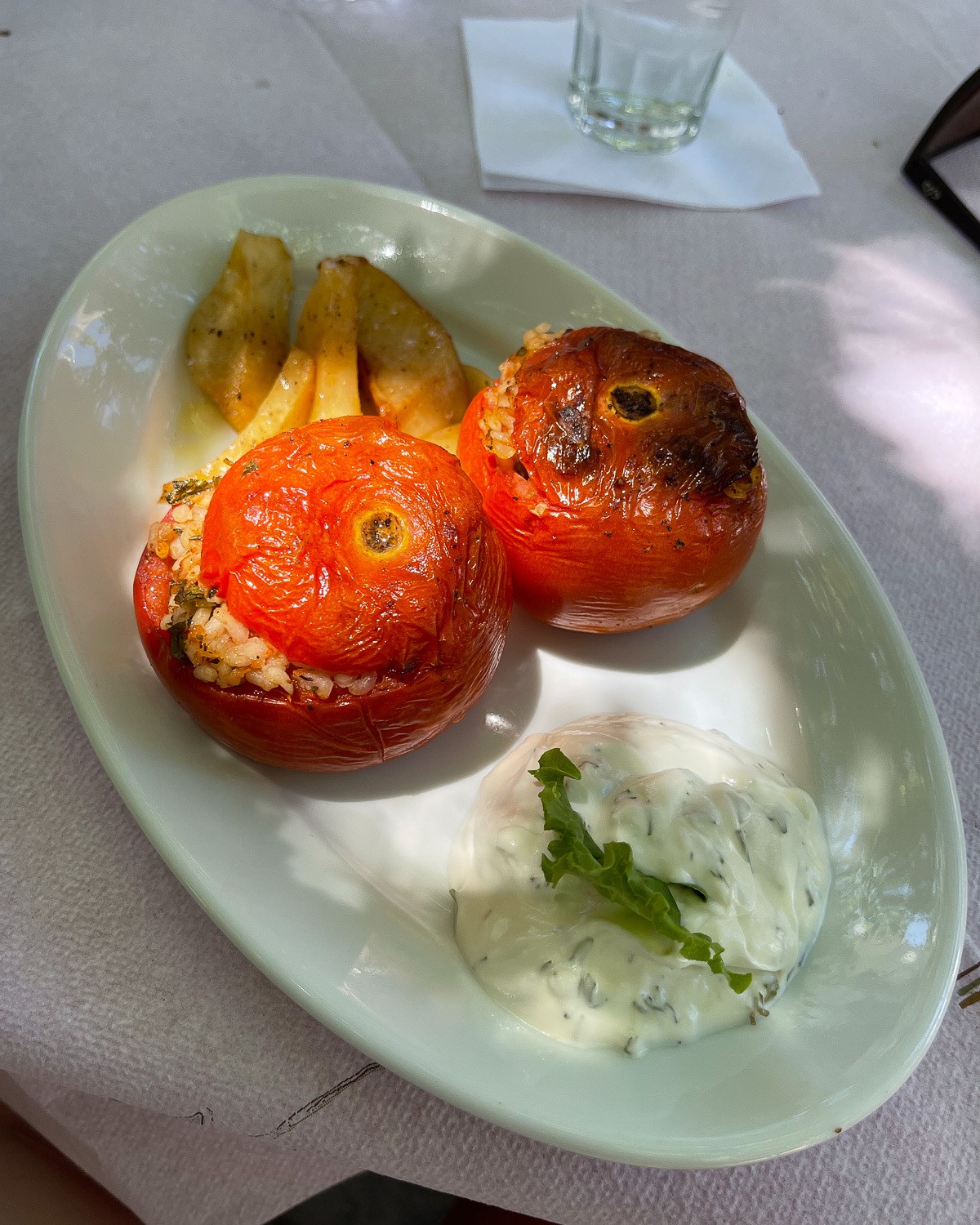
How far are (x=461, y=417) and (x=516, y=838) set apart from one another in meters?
0.68

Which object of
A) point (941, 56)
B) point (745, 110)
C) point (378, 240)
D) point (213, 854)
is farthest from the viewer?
point (941, 56)

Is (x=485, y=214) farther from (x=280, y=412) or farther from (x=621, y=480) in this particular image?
(x=621, y=480)

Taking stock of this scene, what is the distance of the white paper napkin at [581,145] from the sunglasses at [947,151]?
0.94 feet

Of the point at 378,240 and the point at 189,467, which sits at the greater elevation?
the point at 378,240

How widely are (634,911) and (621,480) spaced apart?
530mm

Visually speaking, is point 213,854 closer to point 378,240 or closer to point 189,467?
point 189,467

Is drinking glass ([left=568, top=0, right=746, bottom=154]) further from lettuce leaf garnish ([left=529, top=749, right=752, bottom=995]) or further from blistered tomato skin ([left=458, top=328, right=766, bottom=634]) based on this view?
lettuce leaf garnish ([left=529, top=749, right=752, bottom=995])

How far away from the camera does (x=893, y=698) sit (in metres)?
1.25

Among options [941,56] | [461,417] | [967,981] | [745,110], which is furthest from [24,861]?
[941,56]

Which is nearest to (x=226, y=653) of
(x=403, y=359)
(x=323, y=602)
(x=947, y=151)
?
(x=323, y=602)

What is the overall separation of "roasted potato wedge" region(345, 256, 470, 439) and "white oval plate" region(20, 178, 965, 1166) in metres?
0.14

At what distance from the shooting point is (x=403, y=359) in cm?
142

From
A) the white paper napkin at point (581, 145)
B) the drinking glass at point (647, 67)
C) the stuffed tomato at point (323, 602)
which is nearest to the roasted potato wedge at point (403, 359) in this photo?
the stuffed tomato at point (323, 602)

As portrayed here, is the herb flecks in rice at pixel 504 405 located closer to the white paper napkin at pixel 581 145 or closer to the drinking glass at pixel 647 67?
the white paper napkin at pixel 581 145
